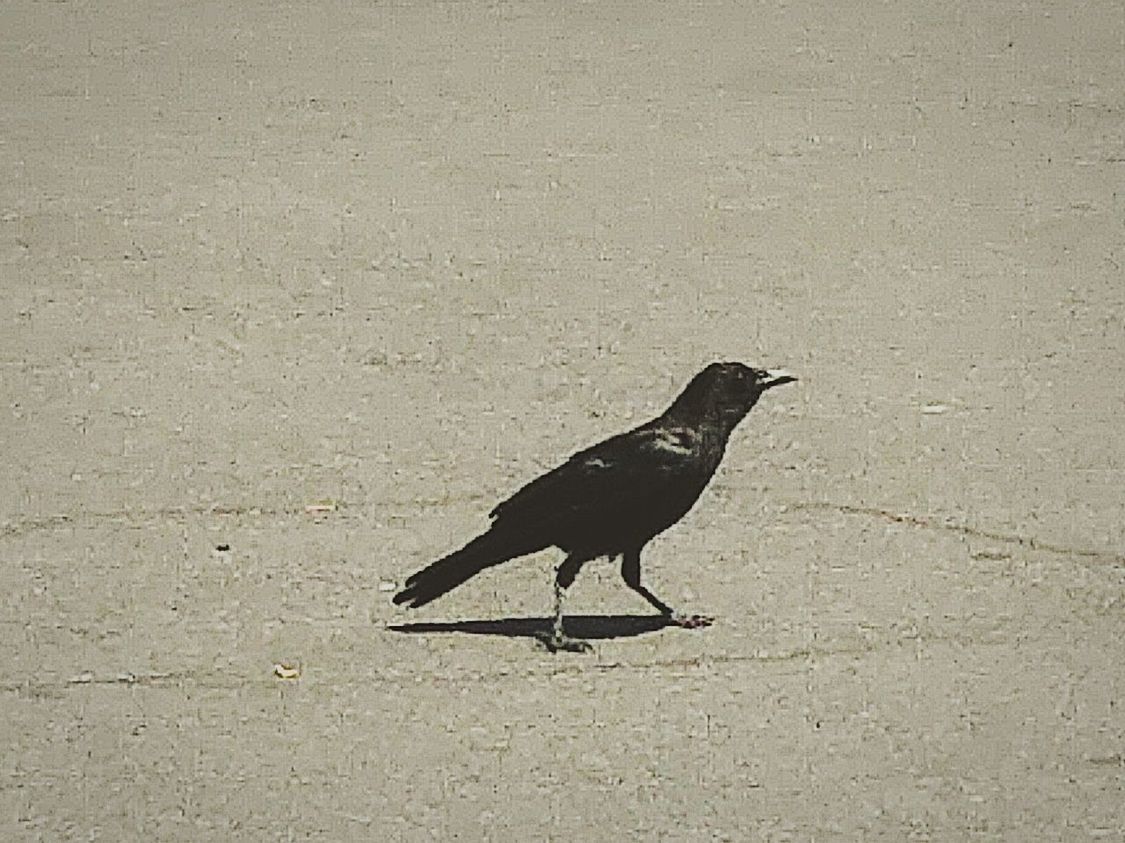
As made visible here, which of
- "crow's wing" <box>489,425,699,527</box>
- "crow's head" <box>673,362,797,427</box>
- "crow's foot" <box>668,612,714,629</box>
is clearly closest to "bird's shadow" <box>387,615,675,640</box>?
"crow's foot" <box>668,612,714,629</box>

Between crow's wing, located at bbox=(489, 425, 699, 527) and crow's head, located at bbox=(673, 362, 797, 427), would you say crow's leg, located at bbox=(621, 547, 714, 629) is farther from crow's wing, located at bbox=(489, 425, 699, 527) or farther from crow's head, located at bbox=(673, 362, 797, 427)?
crow's head, located at bbox=(673, 362, 797, 427)

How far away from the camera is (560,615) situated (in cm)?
636

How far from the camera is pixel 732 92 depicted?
1302 centimetres

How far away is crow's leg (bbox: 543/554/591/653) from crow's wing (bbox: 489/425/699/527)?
0.16m

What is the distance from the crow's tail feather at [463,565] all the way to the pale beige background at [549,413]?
127mm

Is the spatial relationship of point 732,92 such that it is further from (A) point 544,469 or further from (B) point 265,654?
(B) point 265,654

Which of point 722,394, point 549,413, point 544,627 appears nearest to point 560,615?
point 544,627

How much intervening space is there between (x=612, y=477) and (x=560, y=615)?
0.36 m

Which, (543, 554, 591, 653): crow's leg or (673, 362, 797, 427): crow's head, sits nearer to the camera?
(543, 554, 591, 653): crow's leg

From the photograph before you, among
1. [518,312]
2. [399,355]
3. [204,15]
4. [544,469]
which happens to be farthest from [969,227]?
[204,15]

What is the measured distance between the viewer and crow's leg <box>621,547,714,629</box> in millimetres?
6539

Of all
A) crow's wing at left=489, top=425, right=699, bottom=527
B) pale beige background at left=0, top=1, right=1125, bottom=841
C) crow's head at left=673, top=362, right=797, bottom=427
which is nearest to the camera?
pale beige background at left=0, top=1, right=1125, bottom=841

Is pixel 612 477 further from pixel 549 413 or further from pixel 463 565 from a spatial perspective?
pixel 549 413

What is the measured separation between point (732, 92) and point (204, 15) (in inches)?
144
